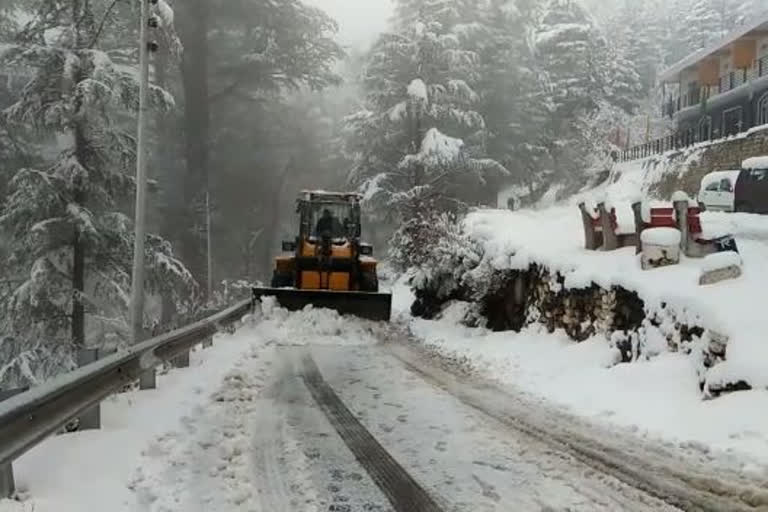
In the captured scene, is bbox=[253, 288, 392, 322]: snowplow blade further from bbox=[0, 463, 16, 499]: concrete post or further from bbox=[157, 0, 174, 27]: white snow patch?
bbox=[0, 463, 16, 499]: concrete post

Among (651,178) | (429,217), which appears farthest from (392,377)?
(651,178)

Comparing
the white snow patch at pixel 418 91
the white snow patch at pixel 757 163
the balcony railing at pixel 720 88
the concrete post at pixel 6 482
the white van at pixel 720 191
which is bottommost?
the concrete post at pixel 6 482

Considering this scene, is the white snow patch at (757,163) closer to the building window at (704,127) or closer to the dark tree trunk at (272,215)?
the building window at (704,127)

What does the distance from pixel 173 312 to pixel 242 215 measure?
1849 cm

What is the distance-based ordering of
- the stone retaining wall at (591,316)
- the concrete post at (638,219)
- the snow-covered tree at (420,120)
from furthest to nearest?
the snow-covered tree at (420,120) → the concrete post at (638,219) → the stone retaining wall at (591,316)

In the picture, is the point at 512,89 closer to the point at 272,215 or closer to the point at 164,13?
the point at 272,215

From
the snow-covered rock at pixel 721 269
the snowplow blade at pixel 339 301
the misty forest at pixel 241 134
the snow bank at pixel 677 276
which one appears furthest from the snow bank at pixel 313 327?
the snow-covered rock at pixel 721 269

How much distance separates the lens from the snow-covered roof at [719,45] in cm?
3610

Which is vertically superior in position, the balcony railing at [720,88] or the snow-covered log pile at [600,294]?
the balcony railing at [720,88]

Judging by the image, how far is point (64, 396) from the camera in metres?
5.17

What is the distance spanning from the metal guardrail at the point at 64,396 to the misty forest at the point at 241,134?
752 centimetres

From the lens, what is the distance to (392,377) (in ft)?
31.8

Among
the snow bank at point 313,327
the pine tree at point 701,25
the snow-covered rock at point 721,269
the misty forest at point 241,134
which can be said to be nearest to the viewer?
the snow-covered rock at point 721,269

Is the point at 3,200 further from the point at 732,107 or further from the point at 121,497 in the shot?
the point at 732,107
